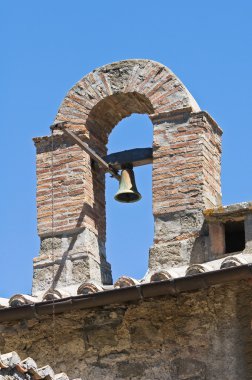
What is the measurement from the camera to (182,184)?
12.6 metres

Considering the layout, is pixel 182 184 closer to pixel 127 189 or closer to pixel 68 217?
pixel 127 189

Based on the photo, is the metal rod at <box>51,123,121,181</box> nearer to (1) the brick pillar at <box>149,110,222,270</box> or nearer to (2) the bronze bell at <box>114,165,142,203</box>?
(2) the bronze bell at <box>114,165,142,203</box>

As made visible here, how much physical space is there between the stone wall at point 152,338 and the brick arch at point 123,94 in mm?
2003

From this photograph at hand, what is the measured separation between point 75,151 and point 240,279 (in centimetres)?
249

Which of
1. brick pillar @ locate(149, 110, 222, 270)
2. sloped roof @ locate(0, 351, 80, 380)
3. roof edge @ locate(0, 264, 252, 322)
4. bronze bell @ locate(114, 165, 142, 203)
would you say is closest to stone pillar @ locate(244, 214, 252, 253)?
brick pillar @ locate(149, 110, 222, 270)

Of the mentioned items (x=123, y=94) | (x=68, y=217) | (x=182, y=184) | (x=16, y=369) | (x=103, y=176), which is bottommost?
(x=16, y=369)

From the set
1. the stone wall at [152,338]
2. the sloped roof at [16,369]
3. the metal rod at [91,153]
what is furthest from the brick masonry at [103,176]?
the sloped roof at [16,369]

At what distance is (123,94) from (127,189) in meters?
0.90

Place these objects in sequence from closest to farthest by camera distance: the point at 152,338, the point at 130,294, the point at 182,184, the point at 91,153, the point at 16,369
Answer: the point at 16,369 → the point at 130,294 → the point at 152,338 → the point at 182,184 → the point at 91,153

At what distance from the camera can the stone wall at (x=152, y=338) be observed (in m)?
11.4

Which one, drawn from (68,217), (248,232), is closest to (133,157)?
(68,217)

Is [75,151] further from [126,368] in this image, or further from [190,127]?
[126,368]

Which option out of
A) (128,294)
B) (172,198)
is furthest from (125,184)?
(128,294)

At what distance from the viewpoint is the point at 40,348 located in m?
12.1
